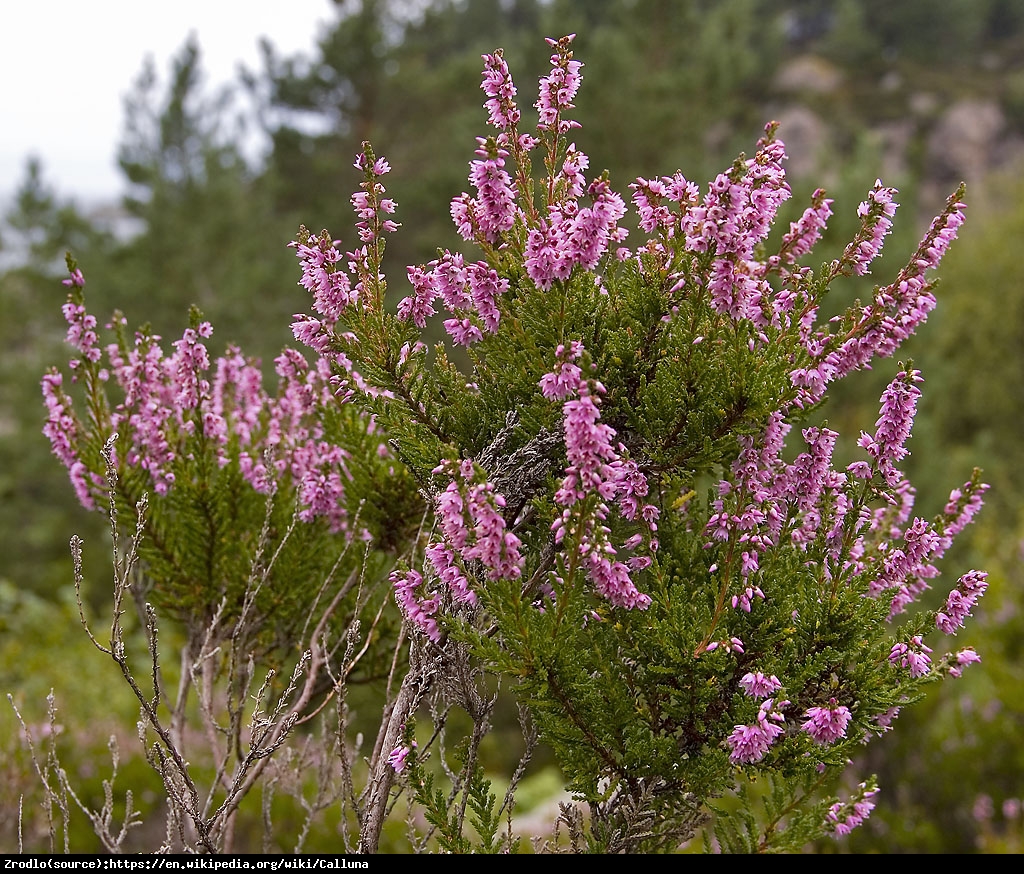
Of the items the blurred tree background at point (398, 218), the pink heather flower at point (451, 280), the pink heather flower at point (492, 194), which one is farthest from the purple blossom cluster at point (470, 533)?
the blurred tree background at point (398, 218)

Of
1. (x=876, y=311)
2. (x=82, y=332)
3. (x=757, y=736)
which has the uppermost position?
(x=82, y=332)

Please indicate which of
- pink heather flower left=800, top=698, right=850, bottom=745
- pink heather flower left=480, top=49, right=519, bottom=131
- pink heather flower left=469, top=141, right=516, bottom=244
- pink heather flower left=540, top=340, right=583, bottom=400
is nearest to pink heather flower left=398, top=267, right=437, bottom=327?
pink heather flower left=469, top=141, right=516, bottom=244

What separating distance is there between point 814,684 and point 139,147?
19.0 m

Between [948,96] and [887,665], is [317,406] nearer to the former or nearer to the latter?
[887,665]

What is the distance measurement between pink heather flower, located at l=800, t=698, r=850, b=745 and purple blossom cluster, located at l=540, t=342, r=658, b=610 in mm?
578

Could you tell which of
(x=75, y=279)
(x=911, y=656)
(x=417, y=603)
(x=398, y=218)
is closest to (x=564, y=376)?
(x=417, y=603)

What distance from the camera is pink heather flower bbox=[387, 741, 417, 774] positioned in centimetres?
265

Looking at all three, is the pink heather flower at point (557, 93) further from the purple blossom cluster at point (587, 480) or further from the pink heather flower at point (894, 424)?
the pink heather flower at point (894, 424)

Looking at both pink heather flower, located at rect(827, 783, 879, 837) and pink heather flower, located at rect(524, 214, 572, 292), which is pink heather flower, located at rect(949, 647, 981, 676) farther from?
pink heather flower, located at rect(524, 214, 572, 292)

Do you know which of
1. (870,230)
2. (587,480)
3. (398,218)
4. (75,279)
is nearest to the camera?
(587,480)

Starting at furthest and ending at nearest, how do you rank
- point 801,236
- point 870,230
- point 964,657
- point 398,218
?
1. point 398,218
2. point 801,236
3. point 870,230
4. point 964,657

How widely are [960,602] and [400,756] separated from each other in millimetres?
1770

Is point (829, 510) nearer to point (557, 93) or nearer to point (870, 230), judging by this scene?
point (870, 230)

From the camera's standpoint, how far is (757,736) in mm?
2391
